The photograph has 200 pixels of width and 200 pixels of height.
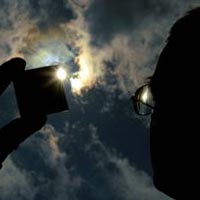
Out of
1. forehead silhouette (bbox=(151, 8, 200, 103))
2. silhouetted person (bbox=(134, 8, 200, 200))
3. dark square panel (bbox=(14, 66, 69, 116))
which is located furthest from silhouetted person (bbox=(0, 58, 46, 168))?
forehead silhouette (bbox=(151, 8, 200, 103))

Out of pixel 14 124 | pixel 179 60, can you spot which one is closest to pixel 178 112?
pixel 179 60

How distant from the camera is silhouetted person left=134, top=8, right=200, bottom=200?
486 cm

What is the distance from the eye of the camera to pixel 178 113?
5.12 metres

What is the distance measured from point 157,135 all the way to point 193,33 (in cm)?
196

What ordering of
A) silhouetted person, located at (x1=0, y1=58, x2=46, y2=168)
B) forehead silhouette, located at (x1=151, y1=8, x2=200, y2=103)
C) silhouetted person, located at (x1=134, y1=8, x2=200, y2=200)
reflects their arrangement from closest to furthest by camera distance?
silhouetted person, located at (x1=0, y1=58, x2=46, y2=168), silhouetted person, located at (x1=134, y1=8, x2=200, y2=200), forehead silhouette, located at (x1=151, y1=8, x2=200, y2=103)

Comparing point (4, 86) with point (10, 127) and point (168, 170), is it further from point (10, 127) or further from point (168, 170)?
point (168, 170)

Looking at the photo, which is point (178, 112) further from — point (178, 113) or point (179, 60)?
point (179, 60)

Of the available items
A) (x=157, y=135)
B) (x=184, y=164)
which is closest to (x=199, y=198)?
(x=184, y=164)

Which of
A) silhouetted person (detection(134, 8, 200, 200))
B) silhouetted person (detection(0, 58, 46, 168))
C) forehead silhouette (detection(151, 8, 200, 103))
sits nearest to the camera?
silhouetted person (detection(0, 58, 46, 168))

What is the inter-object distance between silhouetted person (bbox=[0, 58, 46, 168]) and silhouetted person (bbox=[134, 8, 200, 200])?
2171 mm

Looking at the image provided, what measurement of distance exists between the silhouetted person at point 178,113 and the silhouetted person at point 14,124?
85.5 inches

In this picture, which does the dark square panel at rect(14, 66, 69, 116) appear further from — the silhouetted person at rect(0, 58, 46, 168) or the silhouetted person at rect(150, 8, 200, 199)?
the silhouetted person at rect(150, 8, 200, 199)

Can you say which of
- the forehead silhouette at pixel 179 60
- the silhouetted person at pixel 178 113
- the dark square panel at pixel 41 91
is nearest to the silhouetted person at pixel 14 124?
the dark square panel at pixel 41 91

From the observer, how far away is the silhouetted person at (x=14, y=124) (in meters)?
4.25
